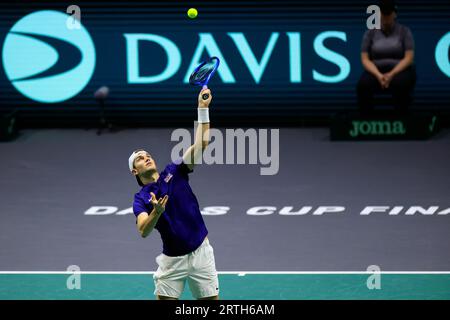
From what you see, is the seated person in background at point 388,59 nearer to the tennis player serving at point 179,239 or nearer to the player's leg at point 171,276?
the tennis player serving at point 179,239

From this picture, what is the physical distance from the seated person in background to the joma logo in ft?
1.64

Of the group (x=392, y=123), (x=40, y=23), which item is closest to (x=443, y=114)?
(x=392, y=123)

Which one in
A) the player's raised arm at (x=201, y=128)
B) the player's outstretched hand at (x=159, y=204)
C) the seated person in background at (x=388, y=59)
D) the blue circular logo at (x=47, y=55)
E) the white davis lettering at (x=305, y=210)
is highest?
the blue circular logo at (x=47, y=55)

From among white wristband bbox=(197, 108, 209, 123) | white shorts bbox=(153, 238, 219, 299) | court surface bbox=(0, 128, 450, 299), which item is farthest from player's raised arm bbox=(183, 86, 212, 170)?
court surface bbox=(0, 128, 450, 299)

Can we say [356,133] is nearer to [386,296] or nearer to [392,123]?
[392,123]

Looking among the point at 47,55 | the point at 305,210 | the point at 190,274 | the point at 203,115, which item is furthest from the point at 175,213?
the point at 47,55

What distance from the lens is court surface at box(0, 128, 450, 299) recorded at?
10.9m

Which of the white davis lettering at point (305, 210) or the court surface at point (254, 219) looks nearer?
the court surface at point (254, 219)

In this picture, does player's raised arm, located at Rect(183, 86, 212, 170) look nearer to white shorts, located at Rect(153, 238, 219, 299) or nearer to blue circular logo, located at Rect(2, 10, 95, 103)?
white shorts, located at Rect(153, 238, 219, 299)

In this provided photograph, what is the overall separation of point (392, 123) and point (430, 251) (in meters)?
5.04

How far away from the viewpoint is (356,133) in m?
16.7

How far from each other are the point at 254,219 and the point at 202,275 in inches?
156

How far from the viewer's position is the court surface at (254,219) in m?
10.9

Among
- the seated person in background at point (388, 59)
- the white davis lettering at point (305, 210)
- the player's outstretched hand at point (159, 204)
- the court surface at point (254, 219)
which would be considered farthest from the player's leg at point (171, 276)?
the seated person in background at point (388, 59)
